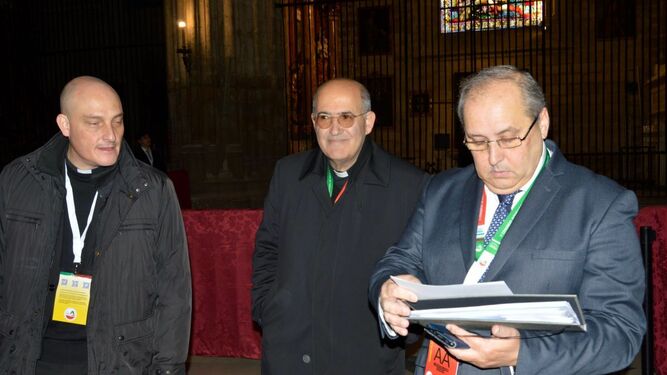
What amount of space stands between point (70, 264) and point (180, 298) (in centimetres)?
46

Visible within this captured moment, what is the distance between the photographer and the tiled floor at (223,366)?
4.95m

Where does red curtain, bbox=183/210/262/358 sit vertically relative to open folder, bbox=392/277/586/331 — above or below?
below

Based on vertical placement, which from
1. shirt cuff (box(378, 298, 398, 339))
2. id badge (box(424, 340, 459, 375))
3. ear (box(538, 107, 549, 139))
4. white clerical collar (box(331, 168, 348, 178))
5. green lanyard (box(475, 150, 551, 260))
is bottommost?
id badge (box(424, 340, 459, 375))

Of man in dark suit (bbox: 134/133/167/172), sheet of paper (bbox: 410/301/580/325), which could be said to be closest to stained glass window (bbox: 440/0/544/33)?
man in dark suit (bbox: 134/133/167/172)

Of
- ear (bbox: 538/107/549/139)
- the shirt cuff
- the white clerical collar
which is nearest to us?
ear (bbox: 538/107/549/139)

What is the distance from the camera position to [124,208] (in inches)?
106

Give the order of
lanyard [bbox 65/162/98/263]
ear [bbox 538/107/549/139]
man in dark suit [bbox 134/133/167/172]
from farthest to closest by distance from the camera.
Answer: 1. man in dark suit [bbox 134/133/167/172]
2. lanyard [bbox 65/162/98/263]
3. ear [bbox 538/107/549/139]

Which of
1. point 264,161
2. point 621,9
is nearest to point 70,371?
point 264,161

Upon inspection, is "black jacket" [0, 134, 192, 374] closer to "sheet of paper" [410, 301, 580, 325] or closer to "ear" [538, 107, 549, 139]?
"sheet of paper" [410, 301, 580, 325]

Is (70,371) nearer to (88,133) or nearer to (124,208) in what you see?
(124,208)

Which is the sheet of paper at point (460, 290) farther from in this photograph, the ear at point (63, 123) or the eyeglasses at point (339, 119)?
the ear at point (63, 123)

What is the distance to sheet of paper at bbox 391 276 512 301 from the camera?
1.60 metres

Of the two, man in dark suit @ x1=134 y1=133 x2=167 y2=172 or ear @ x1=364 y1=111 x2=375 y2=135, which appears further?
man in dark suit @ x1=134 y1=133 x2=167 y2=172

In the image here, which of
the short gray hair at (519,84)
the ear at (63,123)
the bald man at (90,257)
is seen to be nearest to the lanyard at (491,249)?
the short gray hair at (519,84)
